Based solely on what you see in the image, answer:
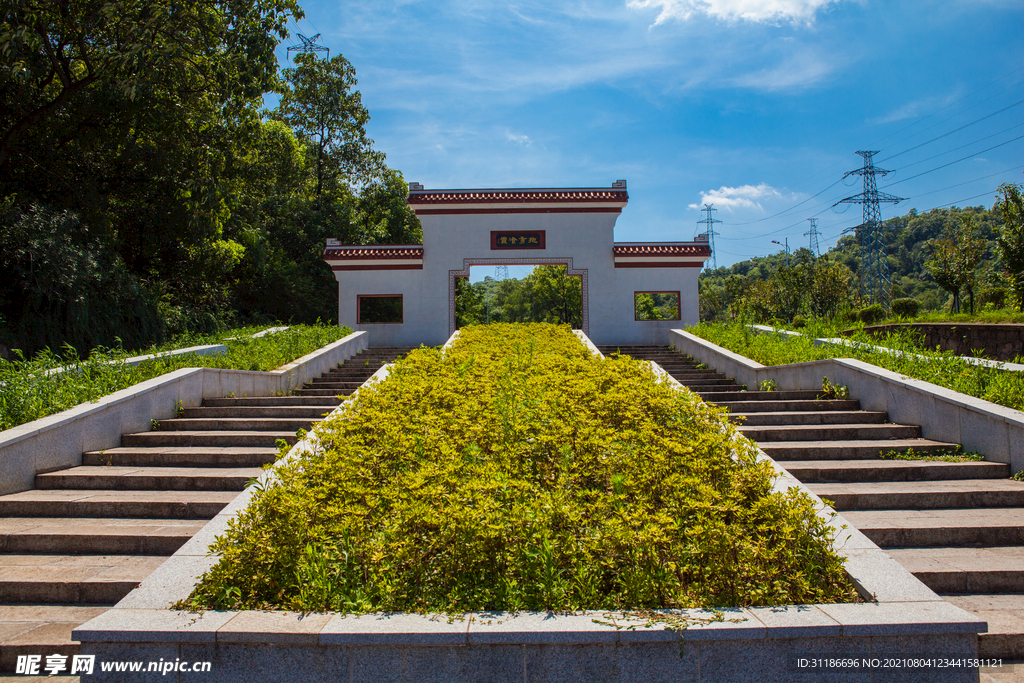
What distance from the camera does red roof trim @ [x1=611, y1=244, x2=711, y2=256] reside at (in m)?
16.4

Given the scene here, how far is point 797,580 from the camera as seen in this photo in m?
2.82

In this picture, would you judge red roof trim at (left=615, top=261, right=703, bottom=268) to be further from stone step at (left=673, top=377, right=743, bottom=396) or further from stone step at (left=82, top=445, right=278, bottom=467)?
stone step at (left=82, top=445, right=278, bottom=467)

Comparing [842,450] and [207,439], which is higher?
[207,439]

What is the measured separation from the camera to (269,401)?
764cm

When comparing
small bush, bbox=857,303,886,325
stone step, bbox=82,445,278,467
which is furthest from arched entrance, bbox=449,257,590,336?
stone step, bbox=82,445,278,467

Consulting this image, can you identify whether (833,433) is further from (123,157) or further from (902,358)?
(123,157)

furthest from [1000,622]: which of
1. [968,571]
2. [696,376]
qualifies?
[696,376]

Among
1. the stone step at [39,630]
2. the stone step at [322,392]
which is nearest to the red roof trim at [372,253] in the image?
the stone step at [322,392]

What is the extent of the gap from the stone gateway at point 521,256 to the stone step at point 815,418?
986 cm

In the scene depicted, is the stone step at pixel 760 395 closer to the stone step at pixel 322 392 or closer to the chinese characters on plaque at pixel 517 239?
the stone step at pixel 322 392

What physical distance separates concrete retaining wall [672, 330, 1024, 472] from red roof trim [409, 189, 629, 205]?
29.1ft

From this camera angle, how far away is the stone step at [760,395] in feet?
24.1

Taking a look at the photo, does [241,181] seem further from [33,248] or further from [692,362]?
[692,362]

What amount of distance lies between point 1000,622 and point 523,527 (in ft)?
9.27
